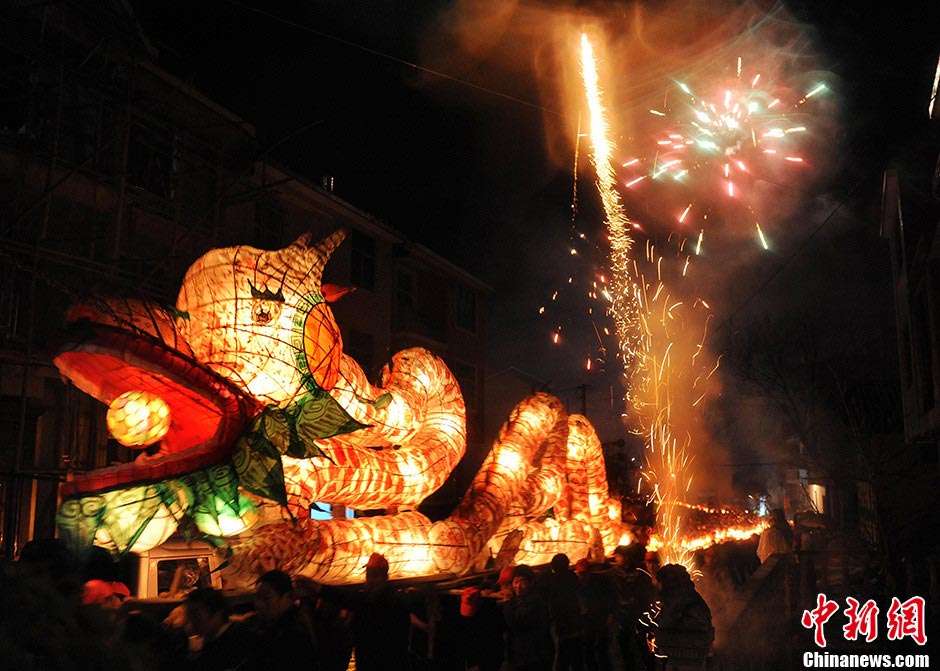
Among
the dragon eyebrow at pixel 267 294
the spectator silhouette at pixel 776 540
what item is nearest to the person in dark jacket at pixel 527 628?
the dragon eyebrow at pixel 267 294

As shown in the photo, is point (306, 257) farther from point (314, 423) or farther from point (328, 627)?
point (328, 627)

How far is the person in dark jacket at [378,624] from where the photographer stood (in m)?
4.95

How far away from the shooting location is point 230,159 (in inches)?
551

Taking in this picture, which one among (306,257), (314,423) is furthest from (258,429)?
(306,257)

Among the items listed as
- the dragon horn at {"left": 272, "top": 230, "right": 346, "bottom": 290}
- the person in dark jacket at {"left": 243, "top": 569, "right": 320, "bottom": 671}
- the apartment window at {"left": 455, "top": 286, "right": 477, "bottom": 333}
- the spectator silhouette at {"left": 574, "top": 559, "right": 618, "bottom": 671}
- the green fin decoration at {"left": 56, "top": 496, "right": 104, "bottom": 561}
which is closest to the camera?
the person in dark jacket at {"left": 243, "top": 569, "right": 320, "bottom": 671}

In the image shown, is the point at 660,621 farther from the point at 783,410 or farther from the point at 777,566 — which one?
the point at 783,410

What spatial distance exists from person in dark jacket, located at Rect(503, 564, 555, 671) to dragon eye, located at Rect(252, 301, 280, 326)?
251 centimetres

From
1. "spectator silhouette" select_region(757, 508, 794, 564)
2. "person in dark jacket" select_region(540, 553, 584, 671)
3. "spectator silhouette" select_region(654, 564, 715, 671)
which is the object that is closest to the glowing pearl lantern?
"person in dark jacket" select_region(540, 553, 584, 671)

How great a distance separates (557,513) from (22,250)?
267 inches

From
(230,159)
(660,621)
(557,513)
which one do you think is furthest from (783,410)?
(660,621)

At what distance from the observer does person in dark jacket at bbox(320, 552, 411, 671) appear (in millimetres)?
4953

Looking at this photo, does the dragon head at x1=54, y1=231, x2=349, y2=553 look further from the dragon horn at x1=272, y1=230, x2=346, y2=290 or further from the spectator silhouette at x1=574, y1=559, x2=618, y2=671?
the spectator silhouette at x1=574, y1=559, x2=618, y2=671

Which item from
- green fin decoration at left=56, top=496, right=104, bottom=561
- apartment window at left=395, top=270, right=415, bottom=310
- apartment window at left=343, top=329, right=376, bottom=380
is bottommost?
green fin decoration at left=56, top=496, right=104, bottom=561

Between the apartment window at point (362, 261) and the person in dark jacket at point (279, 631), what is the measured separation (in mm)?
14040
